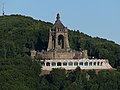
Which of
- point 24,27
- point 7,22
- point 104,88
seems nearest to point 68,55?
point 104,88

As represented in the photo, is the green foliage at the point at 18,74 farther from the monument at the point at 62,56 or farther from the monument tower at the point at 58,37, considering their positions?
the monument tower at the point at 58,37

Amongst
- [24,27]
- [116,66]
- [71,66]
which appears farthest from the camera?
[24,27]

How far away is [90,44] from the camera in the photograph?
5098 inches

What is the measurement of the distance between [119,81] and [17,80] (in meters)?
13.7

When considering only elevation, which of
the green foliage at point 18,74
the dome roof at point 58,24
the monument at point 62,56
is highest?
the dome roof at point 58,24

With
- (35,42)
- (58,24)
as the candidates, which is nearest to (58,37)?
(58,24)

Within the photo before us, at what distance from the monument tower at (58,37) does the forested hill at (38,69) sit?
4.93m

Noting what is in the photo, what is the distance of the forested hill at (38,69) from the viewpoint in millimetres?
101938

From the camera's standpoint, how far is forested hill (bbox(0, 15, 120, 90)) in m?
102

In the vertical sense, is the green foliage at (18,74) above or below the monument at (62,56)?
below

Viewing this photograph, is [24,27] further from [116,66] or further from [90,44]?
[116,66]

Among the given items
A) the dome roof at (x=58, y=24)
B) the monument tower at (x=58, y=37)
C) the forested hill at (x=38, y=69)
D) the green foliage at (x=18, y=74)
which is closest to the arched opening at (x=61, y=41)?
the monument tower at (x=58, y=37)

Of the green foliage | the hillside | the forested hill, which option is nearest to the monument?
the forested hill

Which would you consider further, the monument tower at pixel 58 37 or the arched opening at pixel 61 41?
the arched opening at pixel 61 41
